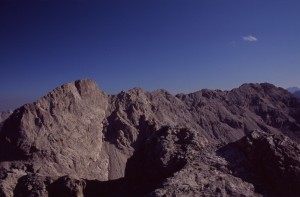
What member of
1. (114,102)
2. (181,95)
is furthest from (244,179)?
(181,95)

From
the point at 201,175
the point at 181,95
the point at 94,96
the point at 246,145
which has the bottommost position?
the point at 201,175

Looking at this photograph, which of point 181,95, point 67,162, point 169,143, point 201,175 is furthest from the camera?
point 181,95

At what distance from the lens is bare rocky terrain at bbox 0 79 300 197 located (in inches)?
674

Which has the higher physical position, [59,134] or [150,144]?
[59,134]

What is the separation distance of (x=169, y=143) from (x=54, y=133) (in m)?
33.1

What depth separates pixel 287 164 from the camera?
1728 centimetres

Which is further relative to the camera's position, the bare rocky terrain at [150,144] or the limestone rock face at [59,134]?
the limestone rock face at [59,134]

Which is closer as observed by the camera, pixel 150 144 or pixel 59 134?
pixel 150 144

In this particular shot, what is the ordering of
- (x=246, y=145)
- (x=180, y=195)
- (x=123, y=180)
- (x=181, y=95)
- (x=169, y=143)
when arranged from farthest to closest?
(x=181, y=95), (x=123, y=180), (x=169, y=143), (x=246, y=145), (x=180, y=195)

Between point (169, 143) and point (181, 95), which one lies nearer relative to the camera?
point (169, 143)

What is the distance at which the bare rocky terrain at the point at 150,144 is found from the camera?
56.1ft

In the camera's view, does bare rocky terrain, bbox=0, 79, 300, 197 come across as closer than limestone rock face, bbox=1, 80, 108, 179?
Yes

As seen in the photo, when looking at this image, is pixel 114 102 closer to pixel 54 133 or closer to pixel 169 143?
pixel 54 133

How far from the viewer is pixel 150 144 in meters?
22.5
